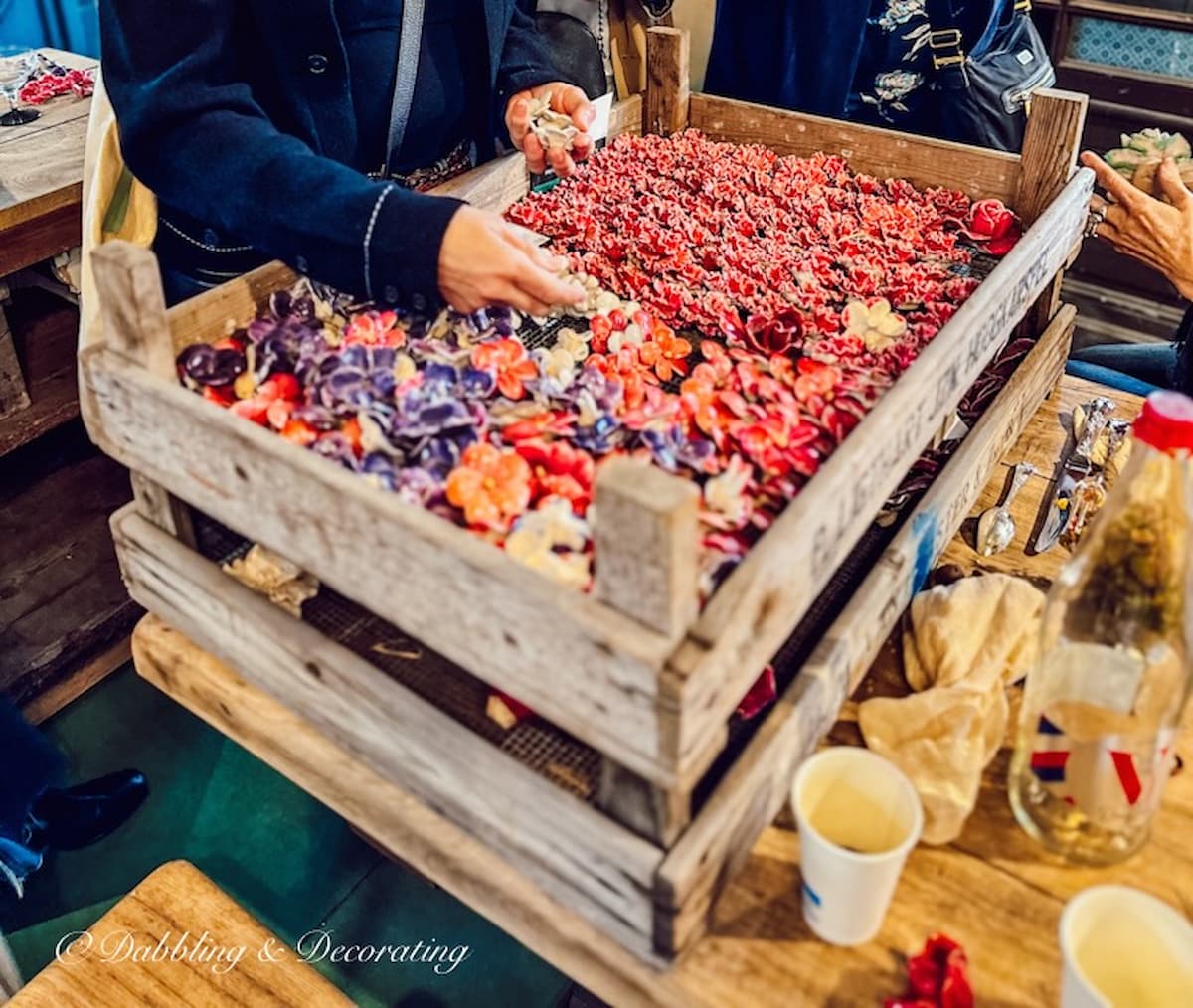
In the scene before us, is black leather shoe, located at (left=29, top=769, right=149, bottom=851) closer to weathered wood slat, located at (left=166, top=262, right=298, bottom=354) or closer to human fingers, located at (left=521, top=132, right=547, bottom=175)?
weathered wood slat, located at (left=166, top=262, right=298, bottom=354)

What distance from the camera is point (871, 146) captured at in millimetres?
2080

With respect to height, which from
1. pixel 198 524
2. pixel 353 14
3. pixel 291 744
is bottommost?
pixel 291 744

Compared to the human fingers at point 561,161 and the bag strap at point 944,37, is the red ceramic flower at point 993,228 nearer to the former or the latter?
the human fingers at point 561,161

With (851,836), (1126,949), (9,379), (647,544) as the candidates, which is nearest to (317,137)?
(647,544)

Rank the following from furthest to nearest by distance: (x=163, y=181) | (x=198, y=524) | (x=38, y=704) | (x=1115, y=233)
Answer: (x=38, y=704) < (x=1115, y=233) < (x=163, y=181) < (x=198, y=524)

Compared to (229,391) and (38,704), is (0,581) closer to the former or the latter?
(38,704)

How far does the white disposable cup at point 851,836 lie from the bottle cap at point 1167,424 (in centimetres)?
38

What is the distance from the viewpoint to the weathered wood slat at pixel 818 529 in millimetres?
919

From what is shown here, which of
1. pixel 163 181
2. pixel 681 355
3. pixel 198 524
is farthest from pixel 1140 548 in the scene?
pixel 163 181

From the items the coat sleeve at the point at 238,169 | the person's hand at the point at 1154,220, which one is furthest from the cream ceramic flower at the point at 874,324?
the person's hand at the point at 1154,220

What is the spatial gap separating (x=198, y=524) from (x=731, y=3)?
2.14m

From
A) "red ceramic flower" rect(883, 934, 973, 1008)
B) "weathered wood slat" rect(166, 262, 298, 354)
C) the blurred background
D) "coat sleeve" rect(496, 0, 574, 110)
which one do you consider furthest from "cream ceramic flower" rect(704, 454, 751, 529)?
the blurred background

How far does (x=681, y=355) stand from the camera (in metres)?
1.52

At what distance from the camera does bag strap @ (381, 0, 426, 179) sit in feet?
5.78
